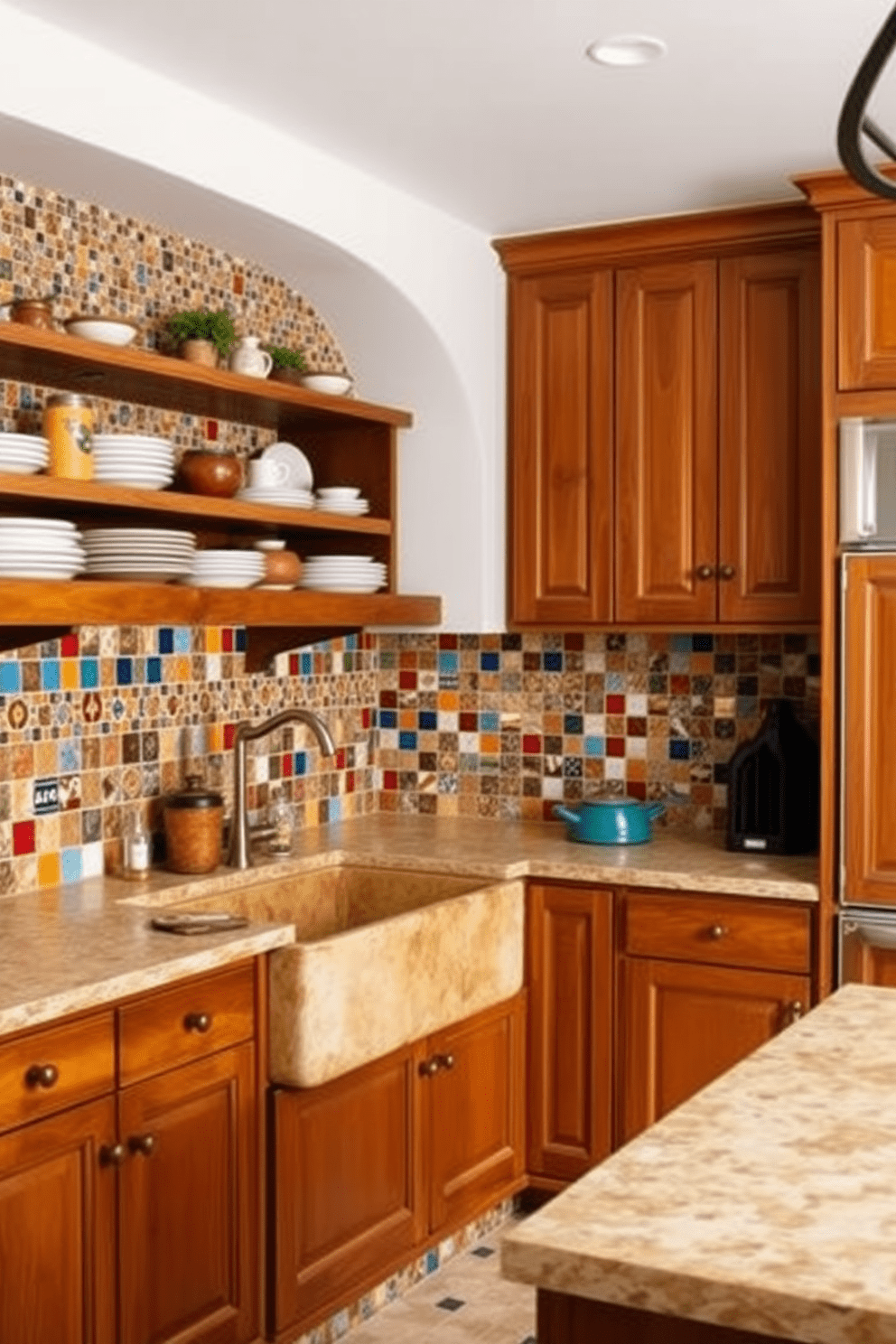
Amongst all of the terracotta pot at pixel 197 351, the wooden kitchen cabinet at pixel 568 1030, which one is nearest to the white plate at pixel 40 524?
the terracotta pot at pixel 197 351

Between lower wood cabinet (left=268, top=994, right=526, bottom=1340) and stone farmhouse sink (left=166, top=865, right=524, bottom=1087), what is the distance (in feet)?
0.24

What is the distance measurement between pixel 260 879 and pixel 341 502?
0.89 metres

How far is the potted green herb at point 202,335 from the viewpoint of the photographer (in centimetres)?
341

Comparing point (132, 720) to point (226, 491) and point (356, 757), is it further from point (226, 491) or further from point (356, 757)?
point (356, 757)

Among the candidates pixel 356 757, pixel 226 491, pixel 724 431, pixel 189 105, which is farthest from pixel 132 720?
pixel 724 431

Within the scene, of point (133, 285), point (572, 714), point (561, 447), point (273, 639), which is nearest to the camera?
point (133, 285)

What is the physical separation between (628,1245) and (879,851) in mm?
2247

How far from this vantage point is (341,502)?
3.85 metres

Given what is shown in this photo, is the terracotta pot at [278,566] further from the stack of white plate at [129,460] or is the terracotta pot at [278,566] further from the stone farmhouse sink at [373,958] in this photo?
the stone farmhouse sink at [373,958]

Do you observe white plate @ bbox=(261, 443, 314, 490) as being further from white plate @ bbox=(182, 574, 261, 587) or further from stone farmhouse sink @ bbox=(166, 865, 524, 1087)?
stone farmhouse sink @ bbox=(166, 865, 524, 1087)

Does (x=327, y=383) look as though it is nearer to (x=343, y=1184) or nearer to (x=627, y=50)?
(x=627, y=50)

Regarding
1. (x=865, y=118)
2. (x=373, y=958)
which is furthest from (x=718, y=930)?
(x=865, y=118)

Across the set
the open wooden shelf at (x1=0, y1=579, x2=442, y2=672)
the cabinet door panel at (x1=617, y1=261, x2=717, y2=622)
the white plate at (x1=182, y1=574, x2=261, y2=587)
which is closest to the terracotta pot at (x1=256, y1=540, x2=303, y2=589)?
the open wooden shelf at (x1=0, y1=579, x2=442, y2=672)

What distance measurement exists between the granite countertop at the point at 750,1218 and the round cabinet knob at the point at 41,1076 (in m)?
1.07
